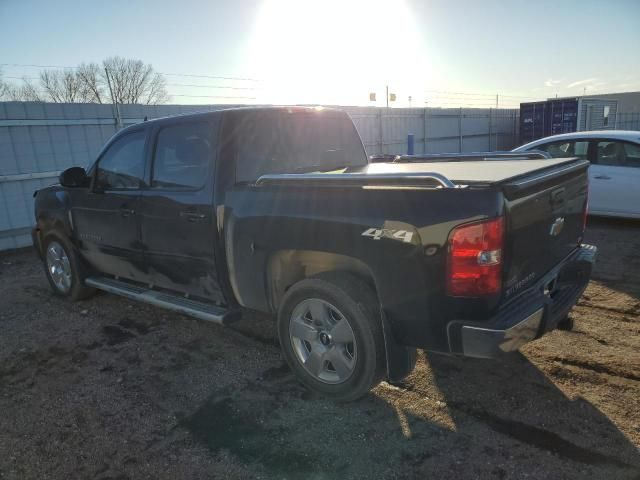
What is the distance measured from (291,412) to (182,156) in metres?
2.21

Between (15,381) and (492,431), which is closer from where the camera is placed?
(492,431)

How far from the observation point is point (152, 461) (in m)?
2.67

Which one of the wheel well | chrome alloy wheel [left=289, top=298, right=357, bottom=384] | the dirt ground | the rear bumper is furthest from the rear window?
the rear bumper

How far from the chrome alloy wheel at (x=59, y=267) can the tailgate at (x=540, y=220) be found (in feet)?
15.7

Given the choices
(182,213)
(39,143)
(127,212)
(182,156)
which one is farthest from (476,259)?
(39,143)

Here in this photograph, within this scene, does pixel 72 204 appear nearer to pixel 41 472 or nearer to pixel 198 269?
pixel 198 269

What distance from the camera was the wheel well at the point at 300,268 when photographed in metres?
2.95

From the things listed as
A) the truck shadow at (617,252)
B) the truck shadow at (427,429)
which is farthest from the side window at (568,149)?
the truck shadow at (427,429)

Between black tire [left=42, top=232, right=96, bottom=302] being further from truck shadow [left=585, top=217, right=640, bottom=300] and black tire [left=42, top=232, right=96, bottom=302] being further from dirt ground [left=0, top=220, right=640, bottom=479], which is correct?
truck shadow [left=585, top=217, right=640, bottom=300]

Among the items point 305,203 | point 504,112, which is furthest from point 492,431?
point 504,112

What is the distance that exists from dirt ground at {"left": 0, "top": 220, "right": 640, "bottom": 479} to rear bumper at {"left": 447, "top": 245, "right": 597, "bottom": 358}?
0.58 m

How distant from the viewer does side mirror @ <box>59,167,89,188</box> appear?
4691mm

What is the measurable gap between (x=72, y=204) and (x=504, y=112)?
919 inches

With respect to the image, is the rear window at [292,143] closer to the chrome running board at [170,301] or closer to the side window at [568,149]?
the chrome running board at [170,301]
